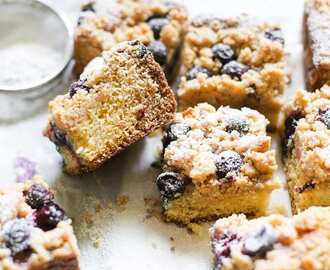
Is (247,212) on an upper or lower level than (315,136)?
lower

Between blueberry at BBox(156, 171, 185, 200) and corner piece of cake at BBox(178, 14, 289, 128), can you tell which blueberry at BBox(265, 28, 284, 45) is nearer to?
corner piece of cake at BBox(178, 14, 289, 128)

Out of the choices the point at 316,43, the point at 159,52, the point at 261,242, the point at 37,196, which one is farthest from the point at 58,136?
the point at 316,43

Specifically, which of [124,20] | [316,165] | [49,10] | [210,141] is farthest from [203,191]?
[49,10]

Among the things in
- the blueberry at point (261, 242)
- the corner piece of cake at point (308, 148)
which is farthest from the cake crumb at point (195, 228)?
the blueberry at point (261, 242)

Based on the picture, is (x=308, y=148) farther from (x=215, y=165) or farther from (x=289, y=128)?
(x=215, y=165)

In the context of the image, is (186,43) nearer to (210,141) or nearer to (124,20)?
(124,20)

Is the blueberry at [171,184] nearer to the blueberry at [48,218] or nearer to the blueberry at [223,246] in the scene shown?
the blueberry at [223,246]
